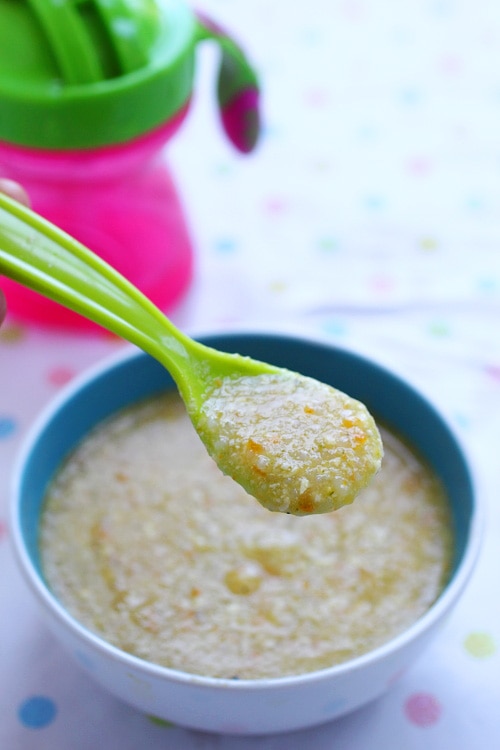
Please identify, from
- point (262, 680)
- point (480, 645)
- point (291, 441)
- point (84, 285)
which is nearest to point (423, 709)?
point (480, 645)

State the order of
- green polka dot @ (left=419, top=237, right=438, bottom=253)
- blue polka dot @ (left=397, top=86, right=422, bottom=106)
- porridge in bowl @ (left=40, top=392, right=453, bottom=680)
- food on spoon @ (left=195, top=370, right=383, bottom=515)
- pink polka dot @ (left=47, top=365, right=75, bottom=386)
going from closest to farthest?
food on spoon @ (left=195, top=370, right=383, bottom=515), porridge in bowl @ (left=40, top=392, right=453, bottom=680), pink polka dot @ (left=47, top=365, right=75, bottom=386), green polka dot @ (left=419, top=237, right=438, bottom=253), blue polka dot @ (left=397, top=86, right=422, bottom=106)

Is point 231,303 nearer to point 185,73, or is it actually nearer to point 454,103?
point 185,73

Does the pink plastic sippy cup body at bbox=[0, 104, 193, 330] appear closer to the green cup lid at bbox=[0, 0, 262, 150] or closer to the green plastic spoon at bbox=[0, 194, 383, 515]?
the green cup lid at bbox=[0, 0, 262, 150]

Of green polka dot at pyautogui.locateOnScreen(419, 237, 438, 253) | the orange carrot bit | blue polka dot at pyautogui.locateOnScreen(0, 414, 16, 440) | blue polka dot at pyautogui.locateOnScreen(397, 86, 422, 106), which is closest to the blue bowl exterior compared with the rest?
blue polka dot at pyautogui.locateOnScreen(0, 414, 16, 440)

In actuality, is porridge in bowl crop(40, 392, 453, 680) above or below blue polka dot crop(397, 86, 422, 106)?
above

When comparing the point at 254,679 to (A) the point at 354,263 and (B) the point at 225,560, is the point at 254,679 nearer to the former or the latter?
(B) the point at 225,560
